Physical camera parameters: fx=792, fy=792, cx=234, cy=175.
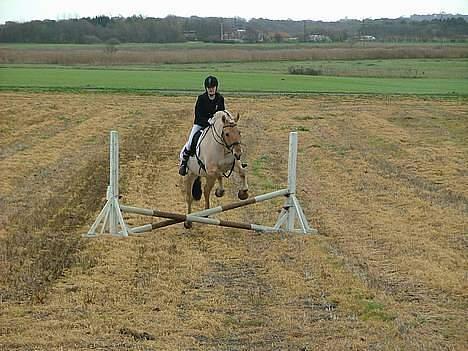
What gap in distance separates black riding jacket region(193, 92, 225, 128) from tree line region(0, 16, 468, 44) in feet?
220

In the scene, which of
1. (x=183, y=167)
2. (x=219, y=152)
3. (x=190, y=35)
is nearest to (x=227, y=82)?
(x=183, y=167)

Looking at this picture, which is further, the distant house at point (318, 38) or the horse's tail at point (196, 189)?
the distant house at point (318, 38)

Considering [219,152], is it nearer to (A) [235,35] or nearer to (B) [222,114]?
(B) [222,114]

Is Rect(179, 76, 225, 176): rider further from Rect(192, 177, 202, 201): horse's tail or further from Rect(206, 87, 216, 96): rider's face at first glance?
Rect(192, 177, 202, 201): horse's tail

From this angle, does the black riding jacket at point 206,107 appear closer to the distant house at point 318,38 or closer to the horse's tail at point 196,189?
the horse's tail at point 196,189

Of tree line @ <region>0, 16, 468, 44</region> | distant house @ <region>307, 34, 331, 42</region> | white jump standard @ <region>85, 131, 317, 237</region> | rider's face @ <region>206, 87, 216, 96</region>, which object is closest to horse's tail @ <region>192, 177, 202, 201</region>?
white jump standard @ <region>85, 131, 317, 237</region>

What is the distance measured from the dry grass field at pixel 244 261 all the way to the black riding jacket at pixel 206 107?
1.76 meters

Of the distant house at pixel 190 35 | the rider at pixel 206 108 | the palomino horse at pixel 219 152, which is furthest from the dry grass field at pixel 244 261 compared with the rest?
the distant house at pixel 190 35

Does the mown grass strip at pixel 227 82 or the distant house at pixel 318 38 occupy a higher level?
the mown grass strip at pixel 227 82

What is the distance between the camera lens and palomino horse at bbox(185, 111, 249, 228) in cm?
1157

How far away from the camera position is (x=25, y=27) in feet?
278

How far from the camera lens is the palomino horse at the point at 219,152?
38.0 feet

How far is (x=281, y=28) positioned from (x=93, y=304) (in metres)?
183

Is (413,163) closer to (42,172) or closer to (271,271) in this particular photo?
(42,172)
